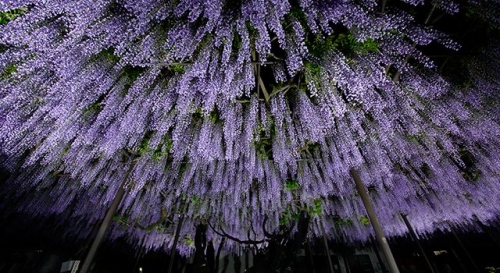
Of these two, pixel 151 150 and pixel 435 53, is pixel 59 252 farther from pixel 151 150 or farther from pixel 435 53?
pixel 435 53

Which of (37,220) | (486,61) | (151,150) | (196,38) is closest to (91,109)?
(151,150)

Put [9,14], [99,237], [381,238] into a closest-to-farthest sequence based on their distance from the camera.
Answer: [9,14], [381,238], [99,237]

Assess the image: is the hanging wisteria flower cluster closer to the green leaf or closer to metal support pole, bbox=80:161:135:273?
the green leaf

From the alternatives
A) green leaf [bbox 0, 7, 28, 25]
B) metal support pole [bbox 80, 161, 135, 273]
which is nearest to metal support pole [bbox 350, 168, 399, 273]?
metal support pole [bbox 80, 161, 135, 273]

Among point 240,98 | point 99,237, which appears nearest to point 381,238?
point 240,98

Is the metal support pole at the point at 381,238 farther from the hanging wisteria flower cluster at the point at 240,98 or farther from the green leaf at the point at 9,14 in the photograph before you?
the green leaf at the point at 9,14

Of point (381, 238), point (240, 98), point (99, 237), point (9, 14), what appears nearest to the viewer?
point (9, 14)

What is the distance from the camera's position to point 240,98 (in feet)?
9.11

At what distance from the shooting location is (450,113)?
293 cm

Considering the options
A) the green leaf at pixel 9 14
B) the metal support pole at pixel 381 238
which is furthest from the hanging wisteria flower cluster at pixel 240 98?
the metal support pole at pixel 381 238

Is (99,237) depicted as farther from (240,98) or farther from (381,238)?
(381,238)

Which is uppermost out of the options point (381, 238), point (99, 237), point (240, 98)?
point (240, 98)

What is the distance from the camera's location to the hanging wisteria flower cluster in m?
1.90

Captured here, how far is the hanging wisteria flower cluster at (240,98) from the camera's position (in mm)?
1898
